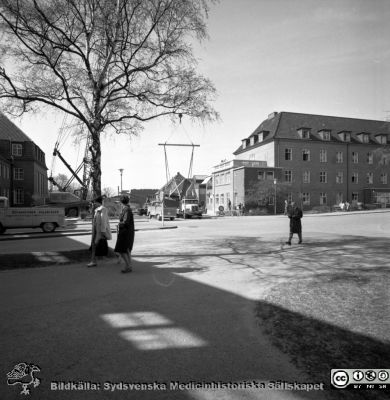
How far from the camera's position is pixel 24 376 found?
3113 mm

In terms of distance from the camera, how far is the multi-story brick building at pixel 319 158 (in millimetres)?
50219

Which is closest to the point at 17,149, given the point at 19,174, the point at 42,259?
the point at 19,174

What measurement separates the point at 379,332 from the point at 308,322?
84cm

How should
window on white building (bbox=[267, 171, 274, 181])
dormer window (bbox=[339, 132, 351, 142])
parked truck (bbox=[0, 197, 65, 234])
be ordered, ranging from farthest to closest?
1. dormer window (bbox=[339, 132, 351, 142])
2. window on white building (bbox=[267, 171, 274, 181])
3. parked truck (bbox=[0, 197, 65, 234])

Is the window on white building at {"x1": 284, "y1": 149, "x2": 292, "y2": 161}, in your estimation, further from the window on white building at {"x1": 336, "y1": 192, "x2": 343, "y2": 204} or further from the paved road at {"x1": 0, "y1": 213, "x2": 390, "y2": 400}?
the paved road at {"x1": 0, "y1": 213, "x2": 390, "y2": 400}

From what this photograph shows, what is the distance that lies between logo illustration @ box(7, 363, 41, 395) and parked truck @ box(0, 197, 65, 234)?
17447 mm

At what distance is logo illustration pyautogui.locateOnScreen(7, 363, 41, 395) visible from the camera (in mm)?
2979

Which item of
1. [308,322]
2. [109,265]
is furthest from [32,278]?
[308,322]

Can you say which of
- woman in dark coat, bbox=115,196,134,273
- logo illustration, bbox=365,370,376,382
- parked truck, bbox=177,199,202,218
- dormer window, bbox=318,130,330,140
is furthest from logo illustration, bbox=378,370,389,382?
dormer window, bbox=318,130,330,140

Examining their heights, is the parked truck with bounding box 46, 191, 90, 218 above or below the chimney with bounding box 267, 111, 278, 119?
below

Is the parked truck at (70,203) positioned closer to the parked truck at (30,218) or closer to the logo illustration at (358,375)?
the parked truck at (30,218)

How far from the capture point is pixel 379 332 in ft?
12.9

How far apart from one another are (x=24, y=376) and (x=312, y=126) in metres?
58.4

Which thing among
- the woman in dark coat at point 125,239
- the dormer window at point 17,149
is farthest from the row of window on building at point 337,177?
→ the woman in dark coat at point 125,239
